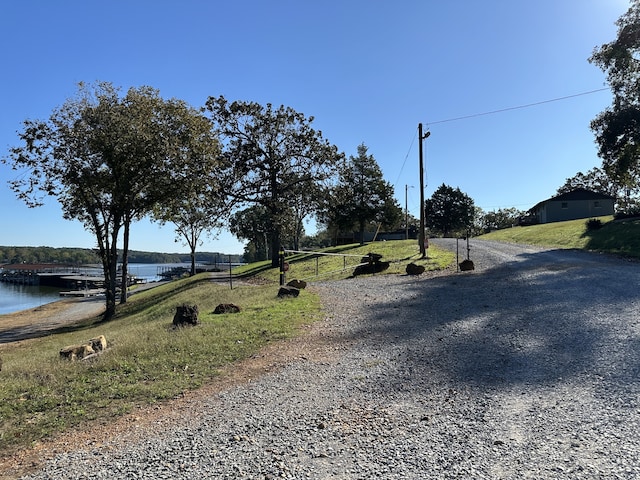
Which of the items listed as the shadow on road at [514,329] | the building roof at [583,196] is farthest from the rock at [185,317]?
the building roof at [583,196]

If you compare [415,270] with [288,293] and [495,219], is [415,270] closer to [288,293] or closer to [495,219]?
[288,293]

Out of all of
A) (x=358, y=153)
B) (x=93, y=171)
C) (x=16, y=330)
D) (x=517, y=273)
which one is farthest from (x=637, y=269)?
(x=358, y=153)

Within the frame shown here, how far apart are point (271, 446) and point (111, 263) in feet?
63.2

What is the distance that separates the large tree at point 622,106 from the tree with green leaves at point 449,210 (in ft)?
153

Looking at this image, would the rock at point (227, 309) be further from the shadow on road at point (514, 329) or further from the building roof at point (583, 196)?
the building roof at point (583, 196)

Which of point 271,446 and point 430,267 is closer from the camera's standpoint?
point 271,446

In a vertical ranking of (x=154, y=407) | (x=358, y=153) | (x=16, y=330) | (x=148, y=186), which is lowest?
(x=16, y=330)

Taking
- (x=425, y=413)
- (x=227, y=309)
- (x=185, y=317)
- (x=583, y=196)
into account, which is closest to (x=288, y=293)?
(x=227, y=309)

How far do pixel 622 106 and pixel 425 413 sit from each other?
28.7m

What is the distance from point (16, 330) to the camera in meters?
20.5

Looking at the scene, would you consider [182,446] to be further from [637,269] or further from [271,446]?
[637,269]

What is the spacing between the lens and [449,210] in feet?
246

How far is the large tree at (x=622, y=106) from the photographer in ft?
73.9

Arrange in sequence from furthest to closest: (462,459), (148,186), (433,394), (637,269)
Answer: (148,186), (637,269), (433,394), (462,459)
